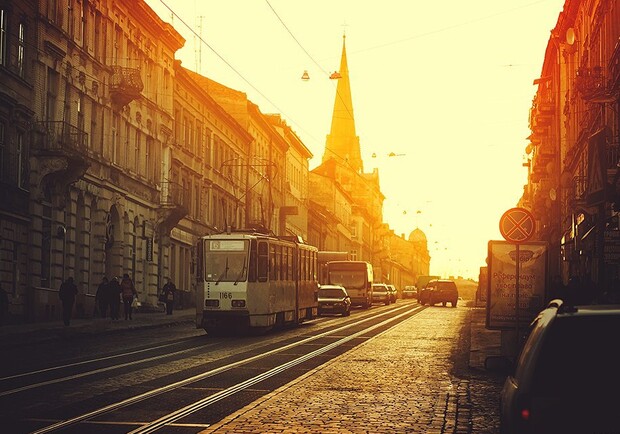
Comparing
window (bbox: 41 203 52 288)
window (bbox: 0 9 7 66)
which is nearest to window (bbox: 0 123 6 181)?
window (bbox: 0 9 7 66)

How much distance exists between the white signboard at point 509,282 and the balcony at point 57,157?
19.7 m

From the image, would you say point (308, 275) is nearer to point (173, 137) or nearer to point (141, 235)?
point (141, 235)

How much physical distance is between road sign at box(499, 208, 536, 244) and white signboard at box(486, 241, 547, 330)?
325 cm

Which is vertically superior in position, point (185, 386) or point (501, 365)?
point (501, 365)

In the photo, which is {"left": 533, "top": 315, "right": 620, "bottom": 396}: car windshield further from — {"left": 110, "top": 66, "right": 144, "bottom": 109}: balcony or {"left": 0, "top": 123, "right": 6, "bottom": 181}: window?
{"left": 110, "top": 66, "right": 144, "bottom": 109}: balcony

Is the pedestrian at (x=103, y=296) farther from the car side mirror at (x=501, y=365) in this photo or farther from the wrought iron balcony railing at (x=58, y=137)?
the car side mirror at (x=501, y=365)

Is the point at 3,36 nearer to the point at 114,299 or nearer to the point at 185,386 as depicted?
the point at 114,299

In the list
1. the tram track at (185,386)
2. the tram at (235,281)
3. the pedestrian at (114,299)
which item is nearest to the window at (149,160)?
the pedestrian at (114,299)

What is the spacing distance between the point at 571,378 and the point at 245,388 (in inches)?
400

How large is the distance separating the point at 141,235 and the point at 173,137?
7.48 metres

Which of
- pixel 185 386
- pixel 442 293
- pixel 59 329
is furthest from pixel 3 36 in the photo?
pixel 442 293

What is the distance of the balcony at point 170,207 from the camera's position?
5191 cm

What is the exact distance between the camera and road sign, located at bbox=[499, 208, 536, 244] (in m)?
16.9

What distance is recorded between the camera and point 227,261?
98.6ft
